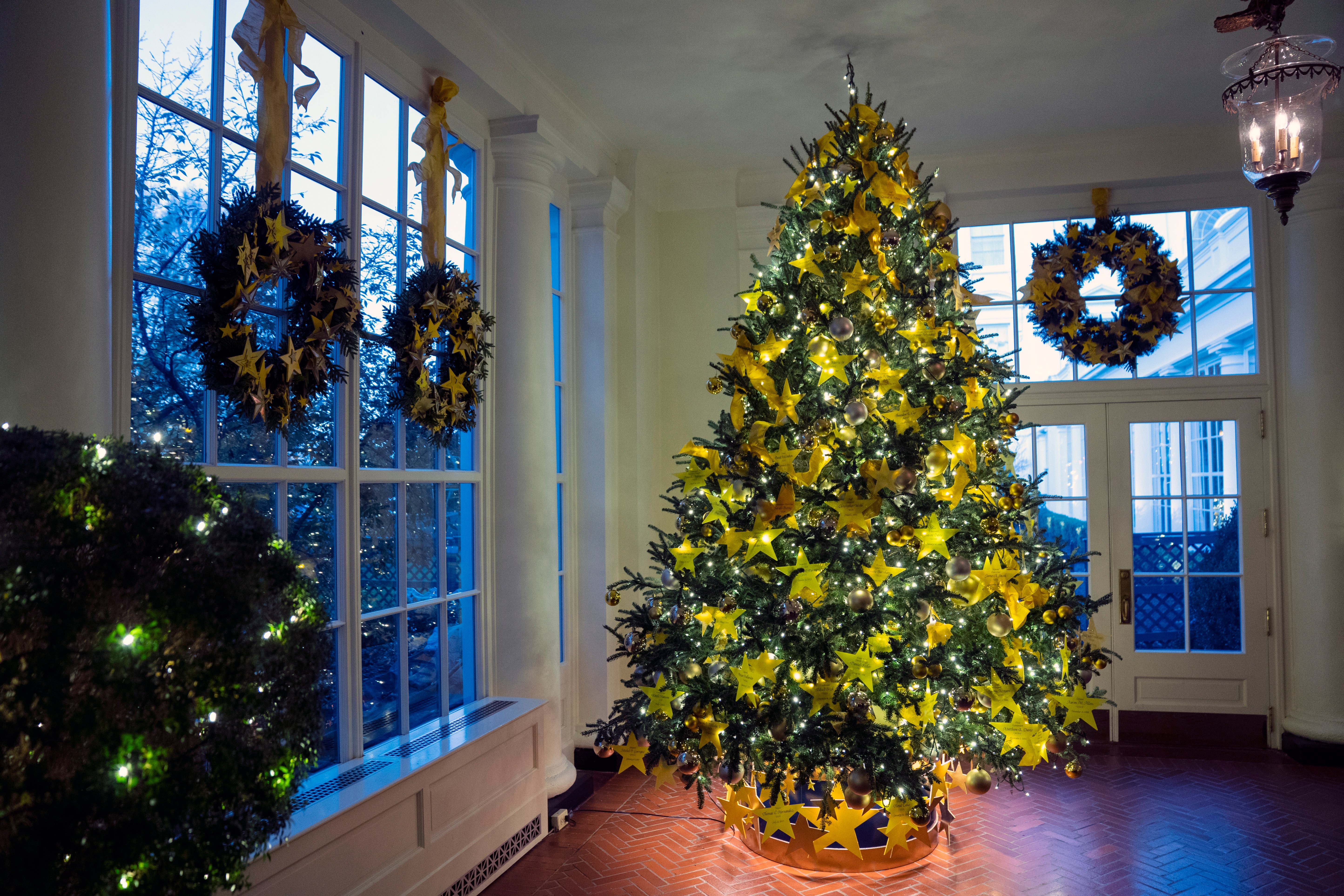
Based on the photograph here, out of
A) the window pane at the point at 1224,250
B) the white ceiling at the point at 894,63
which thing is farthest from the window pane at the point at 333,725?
the window pane at the point at 1224,250

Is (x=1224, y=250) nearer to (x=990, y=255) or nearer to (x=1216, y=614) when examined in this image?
(x=990, y=255)

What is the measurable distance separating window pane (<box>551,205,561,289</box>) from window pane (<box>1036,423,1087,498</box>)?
9.44 ft

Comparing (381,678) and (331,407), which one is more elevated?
(331,407)

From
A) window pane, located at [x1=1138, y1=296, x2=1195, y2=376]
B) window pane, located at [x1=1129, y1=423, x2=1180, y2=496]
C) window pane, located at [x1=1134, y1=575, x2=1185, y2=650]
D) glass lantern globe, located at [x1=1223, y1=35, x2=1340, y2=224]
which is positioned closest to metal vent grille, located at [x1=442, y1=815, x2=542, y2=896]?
glass lantern globe, located at [x1=1223, y1=35, x2=1340, y2=224]

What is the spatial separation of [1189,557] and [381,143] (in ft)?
15.4

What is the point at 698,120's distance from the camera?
4.50 meters

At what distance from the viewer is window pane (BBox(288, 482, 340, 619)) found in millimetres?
2736

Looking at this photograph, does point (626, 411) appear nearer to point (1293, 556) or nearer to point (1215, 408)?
point (1215, 408)

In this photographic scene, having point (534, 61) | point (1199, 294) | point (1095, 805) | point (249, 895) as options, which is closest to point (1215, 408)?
point (1199, 294)

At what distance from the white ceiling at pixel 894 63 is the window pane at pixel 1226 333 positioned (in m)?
0.88

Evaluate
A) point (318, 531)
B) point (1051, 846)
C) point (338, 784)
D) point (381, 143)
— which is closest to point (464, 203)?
point (381, 143)

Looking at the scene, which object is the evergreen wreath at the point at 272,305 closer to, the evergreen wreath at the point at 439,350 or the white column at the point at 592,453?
the evergreen wreath at the point at 439,350

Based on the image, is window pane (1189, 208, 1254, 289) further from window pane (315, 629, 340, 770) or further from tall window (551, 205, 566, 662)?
window pane (315, 629, 340, 770)

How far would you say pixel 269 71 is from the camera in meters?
2.51
